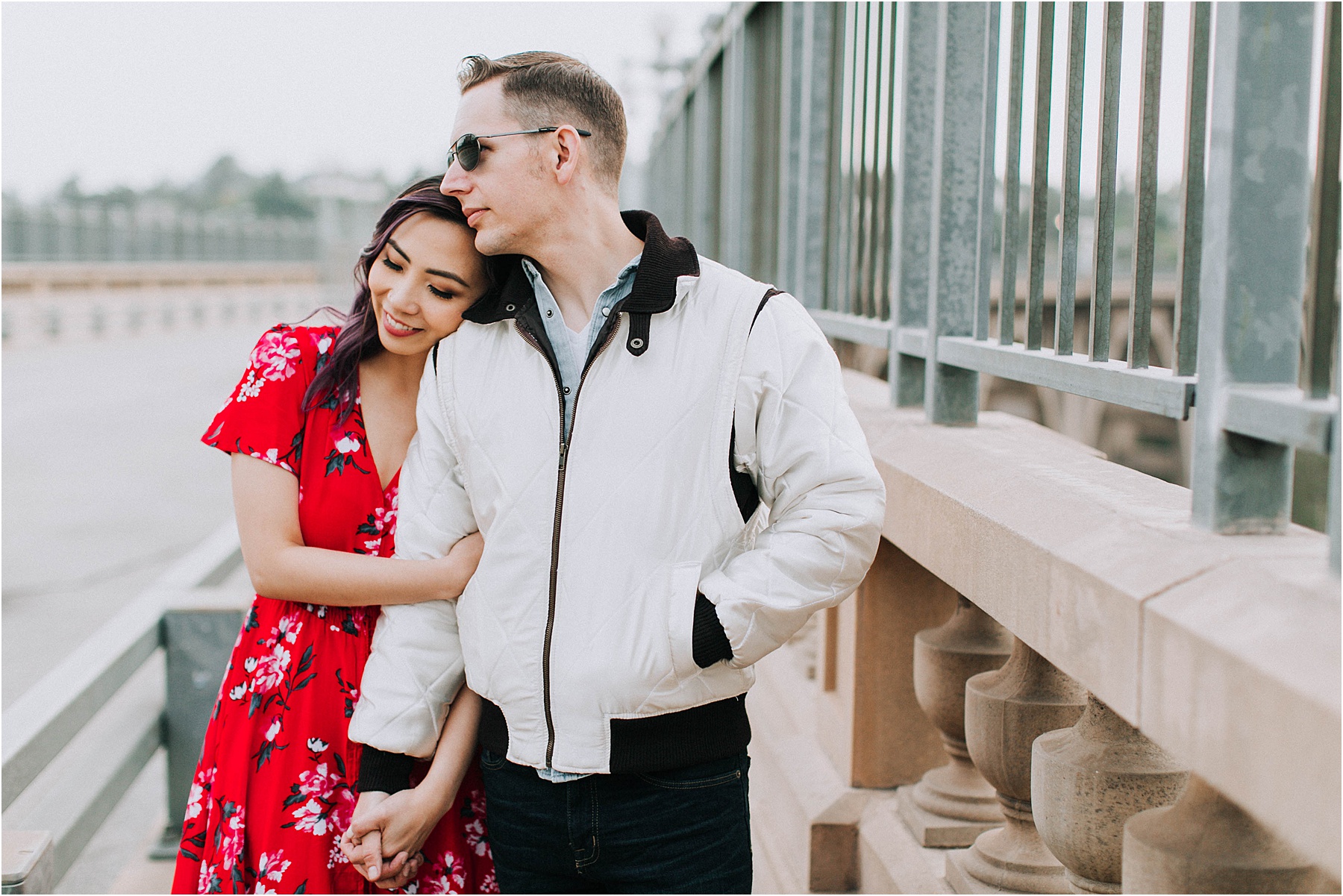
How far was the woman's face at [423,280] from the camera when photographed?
2.21 metres

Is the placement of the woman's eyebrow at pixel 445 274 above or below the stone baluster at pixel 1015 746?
above

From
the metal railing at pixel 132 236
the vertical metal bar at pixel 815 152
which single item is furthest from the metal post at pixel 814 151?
the metal railing at pixel 132 236

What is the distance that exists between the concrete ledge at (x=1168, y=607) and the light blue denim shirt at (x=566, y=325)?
0.66 metres

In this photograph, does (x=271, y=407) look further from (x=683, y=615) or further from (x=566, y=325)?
(x=683, y=615)

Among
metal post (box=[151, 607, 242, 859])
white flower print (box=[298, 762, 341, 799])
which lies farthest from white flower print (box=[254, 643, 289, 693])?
metal post (box=[151, 607, 242, 859])

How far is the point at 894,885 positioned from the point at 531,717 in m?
1.04

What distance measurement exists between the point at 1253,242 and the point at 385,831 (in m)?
1.67

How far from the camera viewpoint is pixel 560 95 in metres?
2.15

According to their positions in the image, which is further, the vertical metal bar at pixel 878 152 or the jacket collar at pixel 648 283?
the vertical metal bar at pixel 878 152

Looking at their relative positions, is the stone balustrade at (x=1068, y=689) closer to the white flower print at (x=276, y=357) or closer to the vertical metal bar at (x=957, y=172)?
the vertical metal bar at (x=957, y=172)

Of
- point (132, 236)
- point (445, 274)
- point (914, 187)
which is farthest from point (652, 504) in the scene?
point (132, 236)

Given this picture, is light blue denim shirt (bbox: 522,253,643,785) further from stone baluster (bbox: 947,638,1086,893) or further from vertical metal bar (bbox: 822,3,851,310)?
vertical metal bar (bbox: 822,3,851,310)

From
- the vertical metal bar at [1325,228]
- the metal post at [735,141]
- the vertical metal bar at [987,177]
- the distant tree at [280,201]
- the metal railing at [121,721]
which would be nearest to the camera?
the vertical metal bar at [1325,228]

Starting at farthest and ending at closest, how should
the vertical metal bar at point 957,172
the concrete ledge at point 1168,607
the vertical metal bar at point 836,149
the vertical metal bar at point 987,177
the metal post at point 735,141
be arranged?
the metal post at point 735,141
the vertical metal bar at point 836,149
the vertical metal bar at point 957,172
the vertical metal bar at point 987,177
the concrete ledge at point 1168,607
